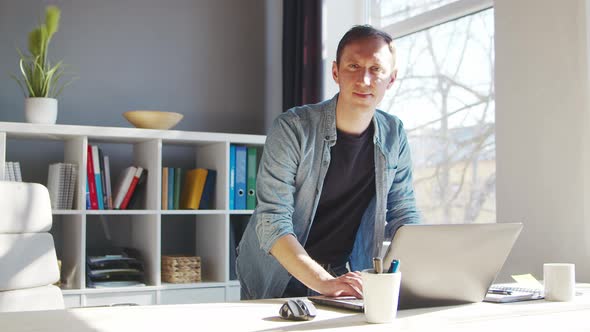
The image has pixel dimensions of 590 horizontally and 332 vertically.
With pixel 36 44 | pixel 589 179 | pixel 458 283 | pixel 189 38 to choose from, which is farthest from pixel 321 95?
pixel 458 283

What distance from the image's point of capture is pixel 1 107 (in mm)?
3564

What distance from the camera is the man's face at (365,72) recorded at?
2.01 meters

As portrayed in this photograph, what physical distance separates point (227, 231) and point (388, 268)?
7.18 feet

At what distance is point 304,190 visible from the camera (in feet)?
6.80

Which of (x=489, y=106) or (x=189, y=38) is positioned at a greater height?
(x=189, y=38)

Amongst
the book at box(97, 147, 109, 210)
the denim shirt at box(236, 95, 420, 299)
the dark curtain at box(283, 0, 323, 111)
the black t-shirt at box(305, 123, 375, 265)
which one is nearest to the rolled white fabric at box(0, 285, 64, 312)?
the denim shirt at box(236, 95, 420, 299)

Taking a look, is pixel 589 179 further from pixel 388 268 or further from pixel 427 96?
pixel 427 96

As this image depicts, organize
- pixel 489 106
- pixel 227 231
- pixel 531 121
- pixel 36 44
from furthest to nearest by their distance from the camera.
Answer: pixel 227 231 < pixel 36 44 < pixel 489 106 < pixel 531 121

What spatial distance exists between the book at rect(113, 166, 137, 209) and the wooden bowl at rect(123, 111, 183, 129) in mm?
221

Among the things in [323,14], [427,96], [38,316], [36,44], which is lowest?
[38,316]

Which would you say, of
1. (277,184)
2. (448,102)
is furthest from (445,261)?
(448,102)

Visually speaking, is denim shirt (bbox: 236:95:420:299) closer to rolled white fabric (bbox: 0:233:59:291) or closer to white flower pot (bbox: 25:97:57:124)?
rolled white fabric (bbox: 0:233:59:291)

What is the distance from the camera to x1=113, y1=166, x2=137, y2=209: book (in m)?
3.50

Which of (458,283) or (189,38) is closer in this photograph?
(458,283)
